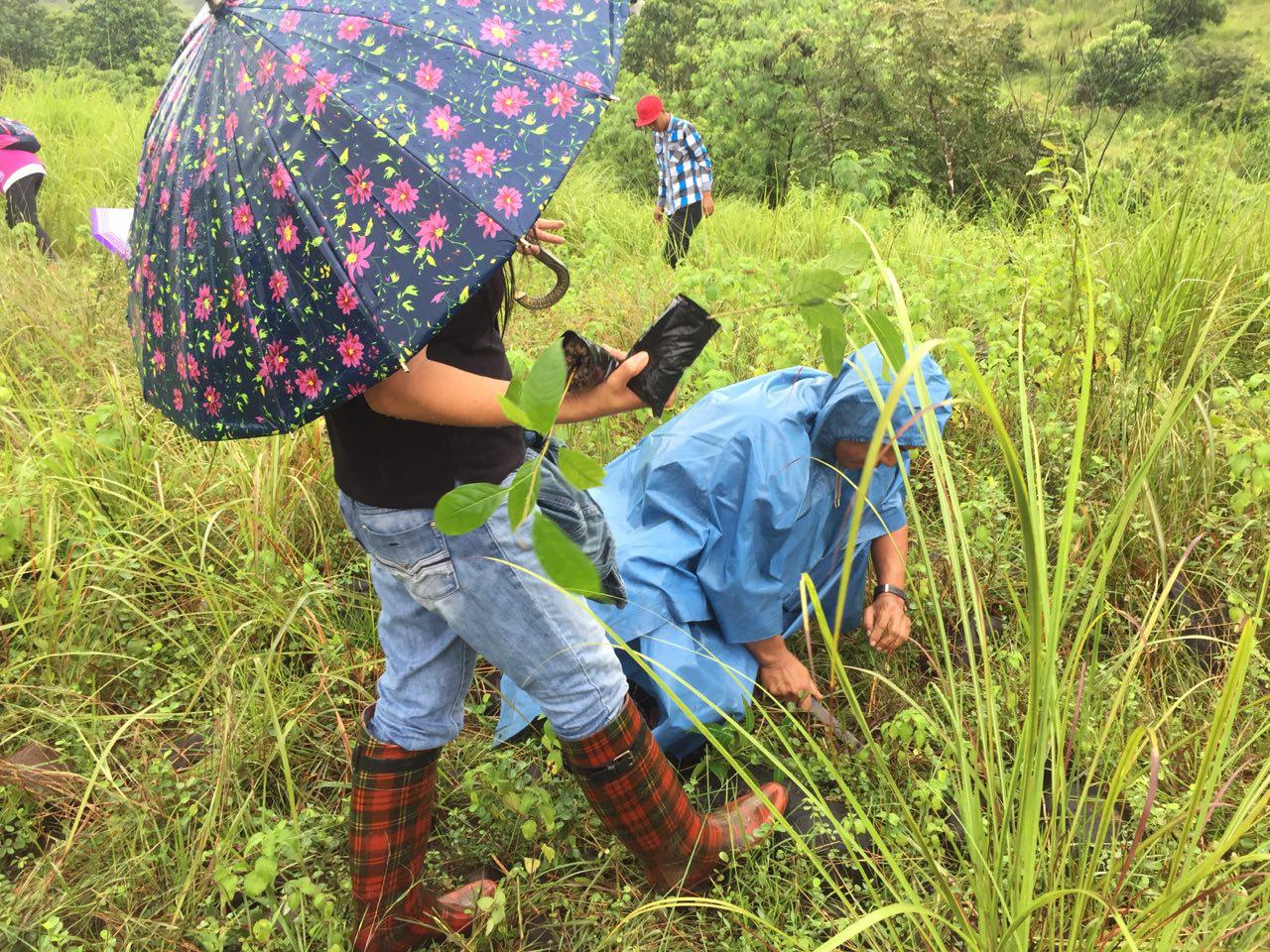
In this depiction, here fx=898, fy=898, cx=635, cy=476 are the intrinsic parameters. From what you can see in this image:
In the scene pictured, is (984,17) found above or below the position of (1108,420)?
above

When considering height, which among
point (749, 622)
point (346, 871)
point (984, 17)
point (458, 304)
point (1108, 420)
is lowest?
point (346, 871)

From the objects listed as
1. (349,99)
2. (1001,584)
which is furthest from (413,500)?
(1001,584)

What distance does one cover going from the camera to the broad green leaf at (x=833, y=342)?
826 millimetres

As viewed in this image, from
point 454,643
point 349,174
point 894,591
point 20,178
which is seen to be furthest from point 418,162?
point 20,178

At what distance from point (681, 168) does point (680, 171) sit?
0.03 metres

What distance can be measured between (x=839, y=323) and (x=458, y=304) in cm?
41

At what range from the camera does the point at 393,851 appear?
4.91 ft

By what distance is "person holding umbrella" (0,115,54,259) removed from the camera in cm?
486

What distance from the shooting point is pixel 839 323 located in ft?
2.74

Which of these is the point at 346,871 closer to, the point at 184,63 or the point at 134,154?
the point at 184,63

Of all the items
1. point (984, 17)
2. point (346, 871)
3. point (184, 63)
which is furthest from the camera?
point (984, 17)

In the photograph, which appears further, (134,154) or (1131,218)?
(134,154)

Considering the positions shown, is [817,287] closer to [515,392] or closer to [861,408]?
[515,392]

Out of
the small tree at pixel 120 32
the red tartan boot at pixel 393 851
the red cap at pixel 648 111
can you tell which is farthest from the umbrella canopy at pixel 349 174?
the small tree at pixel 120 32
